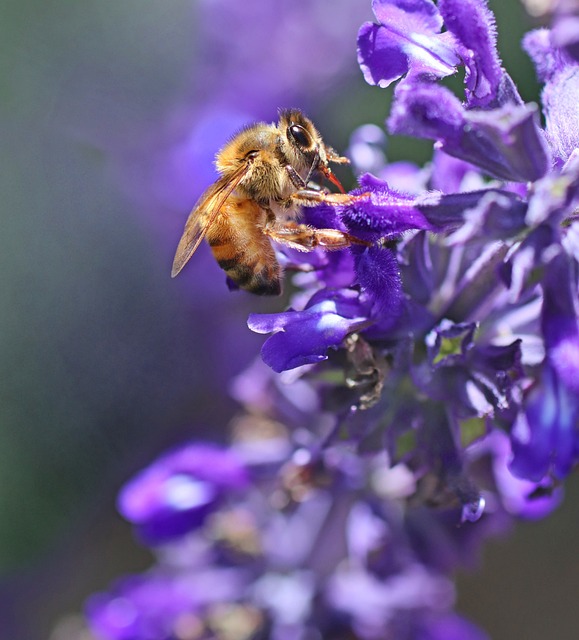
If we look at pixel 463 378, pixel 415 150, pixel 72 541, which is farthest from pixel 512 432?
pixel 72 541

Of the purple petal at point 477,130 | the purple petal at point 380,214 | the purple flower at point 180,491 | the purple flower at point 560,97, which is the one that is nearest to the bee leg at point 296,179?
the purple petal at point 380,214

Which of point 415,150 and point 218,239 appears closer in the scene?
point 218,239

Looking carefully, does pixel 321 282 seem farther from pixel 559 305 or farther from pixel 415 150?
pixel 415 150

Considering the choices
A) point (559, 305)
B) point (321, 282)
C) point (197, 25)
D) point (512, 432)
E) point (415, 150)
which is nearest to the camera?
point (559, 305)

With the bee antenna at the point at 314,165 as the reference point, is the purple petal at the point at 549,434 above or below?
below

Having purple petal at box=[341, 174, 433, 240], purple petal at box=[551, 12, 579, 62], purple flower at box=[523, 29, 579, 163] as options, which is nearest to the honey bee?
purple petal at box=[341, 174, 433, 240]

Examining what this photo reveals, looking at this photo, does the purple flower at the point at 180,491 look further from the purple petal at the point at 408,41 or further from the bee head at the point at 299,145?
the purple petal at the point at 408,41

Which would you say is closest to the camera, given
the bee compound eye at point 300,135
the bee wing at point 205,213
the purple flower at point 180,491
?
the bee wing at point 205,213

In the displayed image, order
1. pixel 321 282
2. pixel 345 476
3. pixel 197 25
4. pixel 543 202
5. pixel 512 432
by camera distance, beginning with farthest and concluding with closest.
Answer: pixel 197 25 → pixel 345 476 → pixel 321 282 → pixel 512 432 → pixel 543 202
